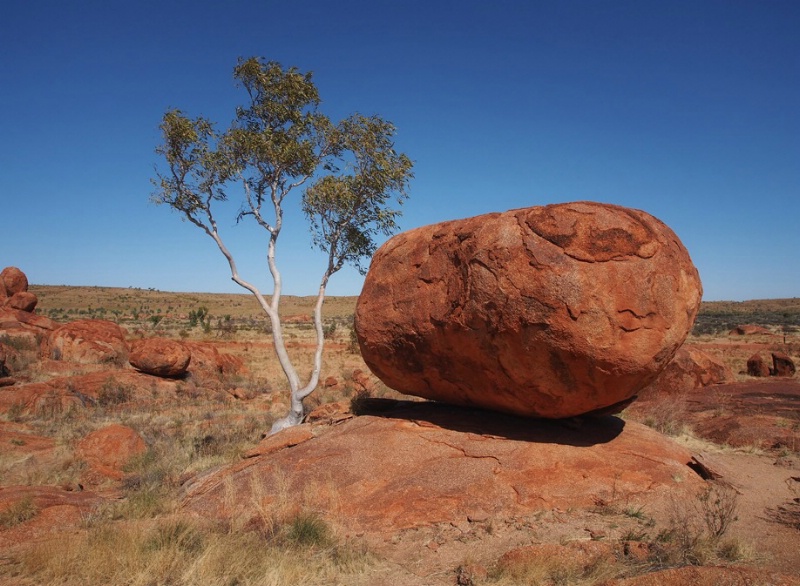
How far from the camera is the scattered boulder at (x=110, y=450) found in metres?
9.59

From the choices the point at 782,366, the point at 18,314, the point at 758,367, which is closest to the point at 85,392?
the point at 18,314

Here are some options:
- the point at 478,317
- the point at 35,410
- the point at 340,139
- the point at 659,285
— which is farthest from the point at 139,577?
the point at 35,410

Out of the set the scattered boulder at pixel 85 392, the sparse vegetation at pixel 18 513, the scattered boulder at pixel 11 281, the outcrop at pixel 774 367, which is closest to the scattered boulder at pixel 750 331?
the outcrop at pixel 774 367

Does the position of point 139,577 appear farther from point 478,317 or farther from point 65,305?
point 65,305

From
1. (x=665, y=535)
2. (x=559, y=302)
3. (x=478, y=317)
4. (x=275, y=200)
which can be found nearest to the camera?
(x=665, y=535)

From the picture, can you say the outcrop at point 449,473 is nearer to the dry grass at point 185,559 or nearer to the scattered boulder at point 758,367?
the dry grass at point 185,559

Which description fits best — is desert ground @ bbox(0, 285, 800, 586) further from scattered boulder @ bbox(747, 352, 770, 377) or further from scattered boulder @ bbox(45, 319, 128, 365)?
scattered boulder @ bbox(747, 352, 770, 377)

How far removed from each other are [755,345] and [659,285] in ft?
104

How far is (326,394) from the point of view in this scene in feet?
59.2

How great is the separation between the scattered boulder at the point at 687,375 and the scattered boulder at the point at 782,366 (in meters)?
4.23

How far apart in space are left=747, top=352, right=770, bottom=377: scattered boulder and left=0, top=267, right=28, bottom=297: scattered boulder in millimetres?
36024

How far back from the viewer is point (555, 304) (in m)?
6.36

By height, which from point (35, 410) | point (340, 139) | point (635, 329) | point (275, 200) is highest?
point (340, 139)

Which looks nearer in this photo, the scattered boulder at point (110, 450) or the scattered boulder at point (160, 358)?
the scattered boulder at point (110, 450)
